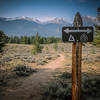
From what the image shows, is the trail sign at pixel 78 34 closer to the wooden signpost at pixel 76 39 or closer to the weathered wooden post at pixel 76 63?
the wooden signpost at pixel 76 39

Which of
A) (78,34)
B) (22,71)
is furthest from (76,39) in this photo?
(22,71)

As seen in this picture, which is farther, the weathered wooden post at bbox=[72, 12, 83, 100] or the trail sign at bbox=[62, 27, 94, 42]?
the weathered wooden post at bbox=[72, 12, 83, 100]

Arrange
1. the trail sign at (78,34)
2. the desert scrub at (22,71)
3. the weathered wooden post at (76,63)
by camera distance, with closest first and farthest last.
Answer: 1. the trail sign at (78,34)
2. the weathered wooden post at (76,63)
3. the desert scrub at (22,71)

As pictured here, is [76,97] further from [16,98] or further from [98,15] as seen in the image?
[98,15]

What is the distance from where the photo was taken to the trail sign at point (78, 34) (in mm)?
2719

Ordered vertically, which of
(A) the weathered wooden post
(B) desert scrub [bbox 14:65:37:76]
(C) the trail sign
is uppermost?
(C) the trail sign

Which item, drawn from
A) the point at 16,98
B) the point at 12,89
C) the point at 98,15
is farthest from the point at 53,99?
the point at 98,15

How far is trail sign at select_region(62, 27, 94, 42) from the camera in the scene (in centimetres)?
272

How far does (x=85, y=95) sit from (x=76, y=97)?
1.95 metres

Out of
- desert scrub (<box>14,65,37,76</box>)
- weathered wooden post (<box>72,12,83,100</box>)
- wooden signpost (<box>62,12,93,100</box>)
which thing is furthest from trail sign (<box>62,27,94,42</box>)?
desert scrub (<box>14,65,37,76</box>)

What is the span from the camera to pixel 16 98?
5078 mm

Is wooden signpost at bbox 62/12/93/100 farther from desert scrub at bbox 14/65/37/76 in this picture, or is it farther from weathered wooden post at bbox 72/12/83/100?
desert scrub at bbox 14/65/37/76

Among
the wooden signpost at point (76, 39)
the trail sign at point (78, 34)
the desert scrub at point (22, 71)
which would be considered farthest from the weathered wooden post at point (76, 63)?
the desert scrub at point (22, 71)

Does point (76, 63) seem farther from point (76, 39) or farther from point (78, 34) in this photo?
point (78, 34)
